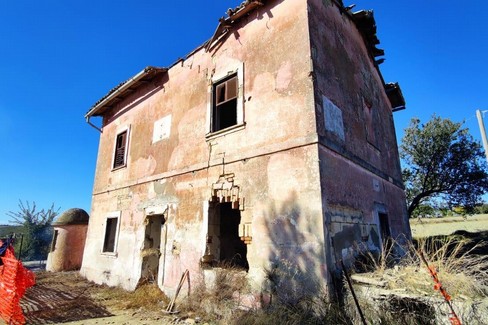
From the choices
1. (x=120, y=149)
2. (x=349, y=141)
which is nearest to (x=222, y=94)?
Result: (x=349, y=141)

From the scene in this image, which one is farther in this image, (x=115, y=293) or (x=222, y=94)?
(x=115, y=293)

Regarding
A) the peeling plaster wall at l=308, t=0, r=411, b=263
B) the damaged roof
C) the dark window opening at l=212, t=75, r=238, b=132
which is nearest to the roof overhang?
the damaged roof

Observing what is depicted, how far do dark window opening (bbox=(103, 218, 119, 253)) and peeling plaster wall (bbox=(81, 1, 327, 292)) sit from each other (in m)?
0.23

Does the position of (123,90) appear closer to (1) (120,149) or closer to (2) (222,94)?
(1) (120,149)

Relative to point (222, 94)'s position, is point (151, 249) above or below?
below

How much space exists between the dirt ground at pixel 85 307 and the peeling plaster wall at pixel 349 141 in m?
3.99

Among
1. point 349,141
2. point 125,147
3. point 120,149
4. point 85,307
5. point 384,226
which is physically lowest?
point 85,307

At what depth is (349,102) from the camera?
23.9ft

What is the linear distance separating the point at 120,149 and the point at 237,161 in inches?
278

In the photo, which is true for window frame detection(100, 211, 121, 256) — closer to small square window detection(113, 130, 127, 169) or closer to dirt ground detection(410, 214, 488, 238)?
small square window detection(113, 130, 127, 169)

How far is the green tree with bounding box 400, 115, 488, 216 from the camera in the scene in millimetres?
16766

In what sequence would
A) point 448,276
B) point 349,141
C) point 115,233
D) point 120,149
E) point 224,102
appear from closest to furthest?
1. point 448,276
2. point 349,141
3. point 224,102
4. point 115,233
5. point 120,149

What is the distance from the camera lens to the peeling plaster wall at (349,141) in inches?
215

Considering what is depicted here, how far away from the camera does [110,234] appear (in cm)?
1074
